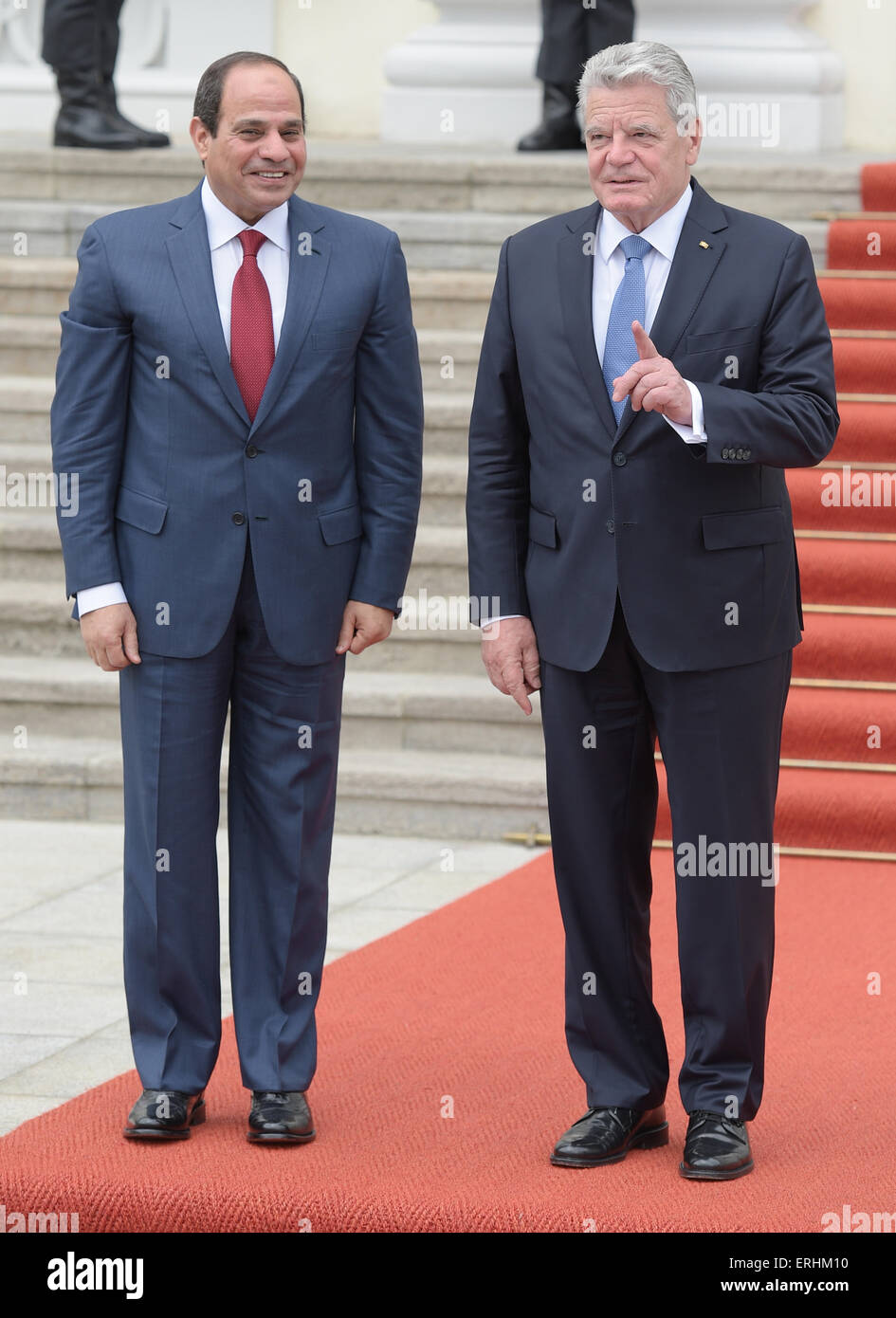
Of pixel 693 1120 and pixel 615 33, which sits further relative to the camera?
pixel 615 33

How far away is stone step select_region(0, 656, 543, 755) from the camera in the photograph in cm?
600

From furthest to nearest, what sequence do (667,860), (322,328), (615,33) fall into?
1. (615,33)
2. (667,860)
3. (322,328)

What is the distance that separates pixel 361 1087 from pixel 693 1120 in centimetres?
71

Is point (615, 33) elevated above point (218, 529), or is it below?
above

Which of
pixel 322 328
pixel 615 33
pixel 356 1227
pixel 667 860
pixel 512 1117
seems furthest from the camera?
pixel 615 33

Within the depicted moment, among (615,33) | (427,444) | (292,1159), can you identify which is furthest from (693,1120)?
(615,33)

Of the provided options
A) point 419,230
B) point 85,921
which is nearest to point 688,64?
point 419,230

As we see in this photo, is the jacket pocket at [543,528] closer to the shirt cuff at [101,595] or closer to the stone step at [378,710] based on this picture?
the shirt cuff at [101,595]

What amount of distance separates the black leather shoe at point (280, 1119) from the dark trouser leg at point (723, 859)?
2.11 feet

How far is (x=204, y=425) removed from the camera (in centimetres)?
335

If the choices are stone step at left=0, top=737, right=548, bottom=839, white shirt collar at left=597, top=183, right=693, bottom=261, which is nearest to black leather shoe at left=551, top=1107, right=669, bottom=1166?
white shirt collar at left=597, top=183, right=693, bottom=261

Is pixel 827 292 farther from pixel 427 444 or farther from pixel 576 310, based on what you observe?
pixel 576 310

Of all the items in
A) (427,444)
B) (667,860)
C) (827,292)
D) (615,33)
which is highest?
(615,33)
